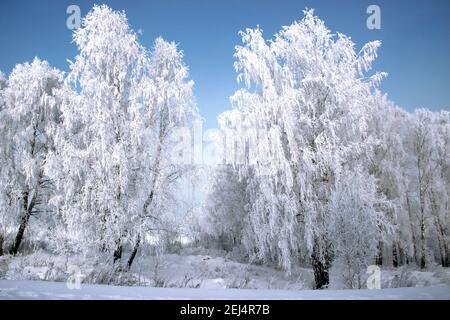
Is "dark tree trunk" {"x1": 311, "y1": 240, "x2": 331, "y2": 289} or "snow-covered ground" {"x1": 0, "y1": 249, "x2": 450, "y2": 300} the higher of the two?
"snow-covered ground" {"x1": 0, "y1": 249, "x2": 450, "y2": 300}

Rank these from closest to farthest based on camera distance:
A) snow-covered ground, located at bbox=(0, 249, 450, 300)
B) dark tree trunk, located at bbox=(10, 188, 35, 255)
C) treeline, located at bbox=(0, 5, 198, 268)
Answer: snow-covered ground, located at bbox=(0, 249, 450, 300), treeline, located at bbox=(0, 5, 198, 268), dark tree trunk, located at bbox=(10, 188, 35, 255)

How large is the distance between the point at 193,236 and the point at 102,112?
567 centimetres

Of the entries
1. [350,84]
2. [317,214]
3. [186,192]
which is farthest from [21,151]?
[350,84]

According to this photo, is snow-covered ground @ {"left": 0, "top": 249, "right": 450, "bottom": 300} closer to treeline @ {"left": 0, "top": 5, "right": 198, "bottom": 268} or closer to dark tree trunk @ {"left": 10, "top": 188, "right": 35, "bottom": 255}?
treeline @ {"left": 0, "top": 5, "right": 198, "bottom": 268}

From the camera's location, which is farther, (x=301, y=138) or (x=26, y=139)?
(x=26, y=139)

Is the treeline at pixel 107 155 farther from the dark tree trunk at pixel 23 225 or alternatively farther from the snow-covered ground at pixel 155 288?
the snow-covered ground at pixel 155 288

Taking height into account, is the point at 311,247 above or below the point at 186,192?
below

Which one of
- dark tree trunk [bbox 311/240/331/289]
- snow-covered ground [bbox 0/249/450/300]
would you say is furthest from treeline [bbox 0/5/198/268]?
dark tree trunk [bbox 311/240/331/289]

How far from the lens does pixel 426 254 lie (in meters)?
18.9

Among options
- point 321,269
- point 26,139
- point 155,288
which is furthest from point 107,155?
point 321,269

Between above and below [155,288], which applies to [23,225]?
above

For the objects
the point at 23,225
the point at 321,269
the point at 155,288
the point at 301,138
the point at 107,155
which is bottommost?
the point at 321,269

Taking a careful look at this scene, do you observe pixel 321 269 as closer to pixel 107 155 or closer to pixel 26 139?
pixel 107 155
